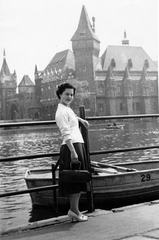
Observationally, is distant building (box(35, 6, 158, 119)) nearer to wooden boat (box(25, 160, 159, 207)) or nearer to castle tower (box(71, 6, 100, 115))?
castle tower (box(71, 6, 100, 115))

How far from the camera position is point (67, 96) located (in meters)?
3.34

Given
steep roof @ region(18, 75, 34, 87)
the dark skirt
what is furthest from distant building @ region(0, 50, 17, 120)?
the dark skirt

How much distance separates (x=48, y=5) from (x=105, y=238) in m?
65.7

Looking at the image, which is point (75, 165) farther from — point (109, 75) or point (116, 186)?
point (109, 75)

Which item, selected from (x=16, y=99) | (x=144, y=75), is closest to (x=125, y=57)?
(x=144, y=75)

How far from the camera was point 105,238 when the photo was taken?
2.63m

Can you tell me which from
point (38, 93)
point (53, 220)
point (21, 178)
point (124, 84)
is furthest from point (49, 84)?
point (53, 220)

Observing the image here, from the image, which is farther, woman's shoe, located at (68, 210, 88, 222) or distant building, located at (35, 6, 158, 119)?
distant building, located at (35, 6, 158, 119)

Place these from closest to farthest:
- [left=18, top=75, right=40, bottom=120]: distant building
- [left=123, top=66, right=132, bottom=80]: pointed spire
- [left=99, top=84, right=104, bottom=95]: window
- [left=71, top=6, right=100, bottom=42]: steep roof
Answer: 1. [left=99, top=84, right=104, bottom=95]: window
2. [left=71, top=6, right=100, bottom=42]: steep roof
3. [left=18, top=75, right=40, bottom=120]: distant building
4. [left=123, top=66, right=132, bottom=80]: pointed spire

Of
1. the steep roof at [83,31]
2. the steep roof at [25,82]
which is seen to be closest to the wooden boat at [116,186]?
the steep roof at [83,31]

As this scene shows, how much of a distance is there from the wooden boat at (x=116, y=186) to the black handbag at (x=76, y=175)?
288 centimetres

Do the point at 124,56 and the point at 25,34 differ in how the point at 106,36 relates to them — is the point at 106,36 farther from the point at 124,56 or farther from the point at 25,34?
the point at 25,34

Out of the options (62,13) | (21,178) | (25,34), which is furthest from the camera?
(62,13)

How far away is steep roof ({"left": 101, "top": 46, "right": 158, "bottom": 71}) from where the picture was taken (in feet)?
294
